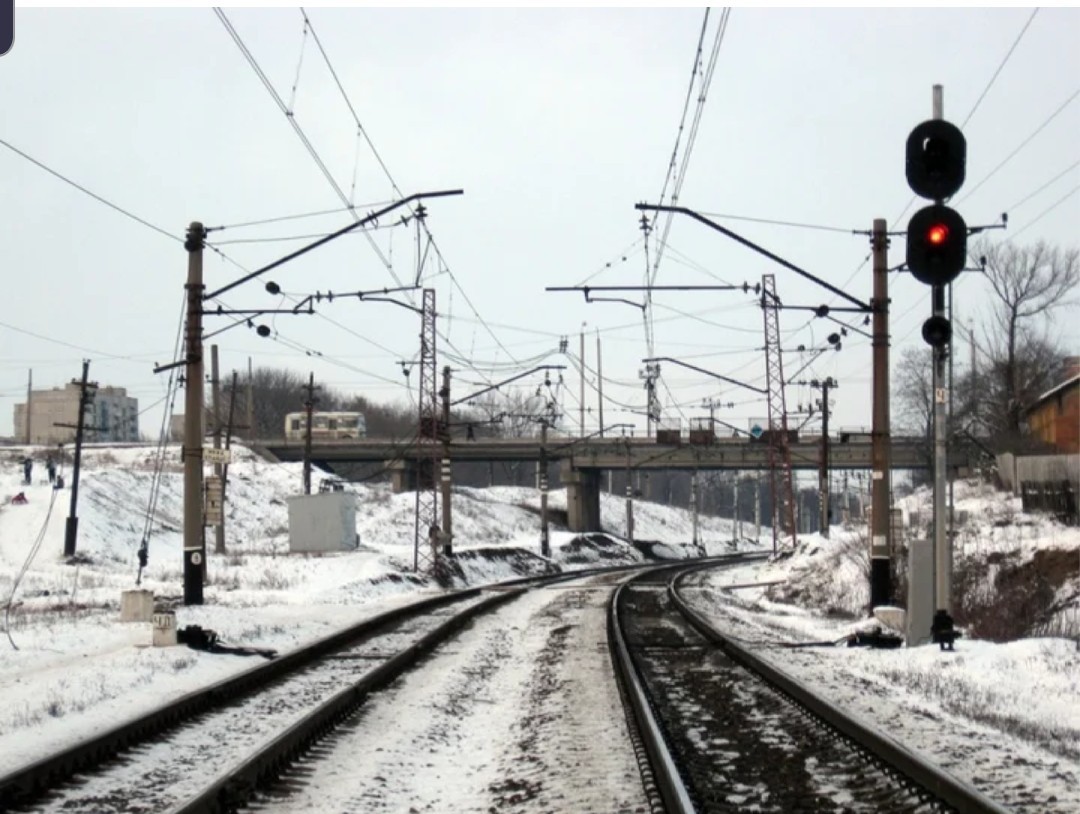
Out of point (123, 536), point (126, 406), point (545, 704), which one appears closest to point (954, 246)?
point (545, 704)

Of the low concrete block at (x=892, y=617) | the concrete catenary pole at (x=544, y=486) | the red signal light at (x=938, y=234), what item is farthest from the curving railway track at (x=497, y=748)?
the concrete catenary pole at (x=544, y=486)

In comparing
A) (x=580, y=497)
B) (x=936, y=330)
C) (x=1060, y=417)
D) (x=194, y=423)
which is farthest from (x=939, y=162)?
(x=580, y=497)

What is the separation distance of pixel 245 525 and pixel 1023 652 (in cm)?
7225

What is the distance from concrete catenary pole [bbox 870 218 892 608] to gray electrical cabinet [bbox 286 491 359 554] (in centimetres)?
3074

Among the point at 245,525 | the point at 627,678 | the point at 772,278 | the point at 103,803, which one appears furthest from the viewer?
the point at 245,525

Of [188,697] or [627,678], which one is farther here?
[627,678]

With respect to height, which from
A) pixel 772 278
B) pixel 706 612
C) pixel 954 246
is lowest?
pixel 706 612

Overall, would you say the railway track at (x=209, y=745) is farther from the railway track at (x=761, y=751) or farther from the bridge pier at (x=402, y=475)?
the bridge pier at (x=402, y=475)

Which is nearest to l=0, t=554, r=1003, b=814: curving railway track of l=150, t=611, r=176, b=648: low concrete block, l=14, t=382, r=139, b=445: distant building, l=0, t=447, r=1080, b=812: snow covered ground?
l=0, t=447, r=1080, b=812: snow covered ground

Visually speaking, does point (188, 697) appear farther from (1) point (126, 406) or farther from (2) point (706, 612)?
(1) point (126, 406)

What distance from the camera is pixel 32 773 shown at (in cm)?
886

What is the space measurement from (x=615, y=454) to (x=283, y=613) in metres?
64.1

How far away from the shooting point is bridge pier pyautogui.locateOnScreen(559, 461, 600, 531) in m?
94.8

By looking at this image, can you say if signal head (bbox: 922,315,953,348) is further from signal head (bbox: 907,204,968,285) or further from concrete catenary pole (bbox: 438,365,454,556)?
concrete catenary pole (bbox: 438,365,454,556)
